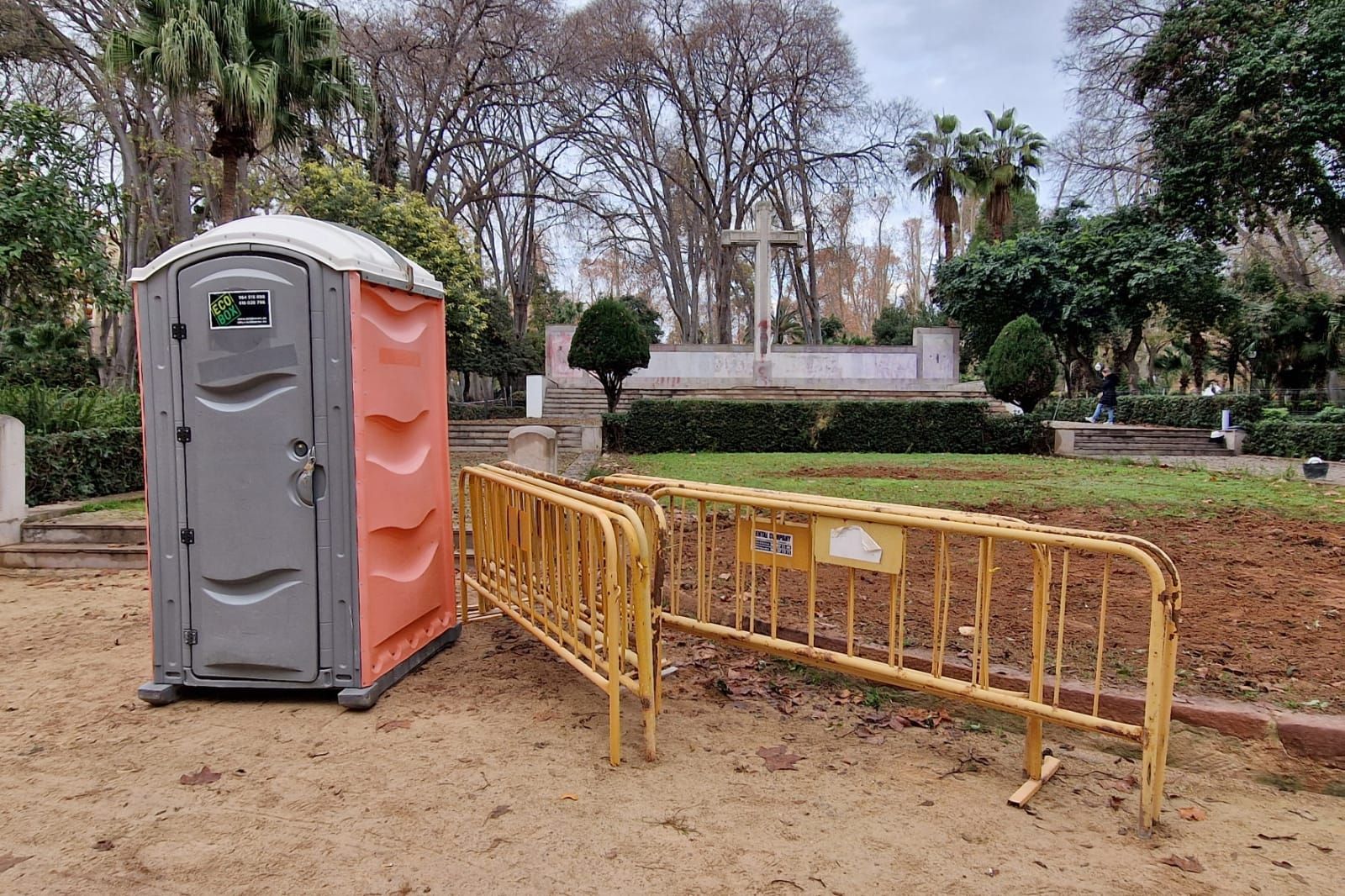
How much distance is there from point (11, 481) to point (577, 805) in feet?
25.4

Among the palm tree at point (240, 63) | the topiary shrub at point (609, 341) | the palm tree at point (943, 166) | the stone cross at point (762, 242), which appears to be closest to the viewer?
the palm tree at point (240, 63)

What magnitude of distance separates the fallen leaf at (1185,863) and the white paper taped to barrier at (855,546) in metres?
1.38

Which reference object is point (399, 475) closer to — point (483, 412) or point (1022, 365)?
point (1022, 365)

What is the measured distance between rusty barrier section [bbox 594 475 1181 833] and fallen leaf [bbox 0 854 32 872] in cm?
262

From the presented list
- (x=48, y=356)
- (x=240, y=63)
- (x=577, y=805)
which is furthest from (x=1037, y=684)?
(x=48, y=356)

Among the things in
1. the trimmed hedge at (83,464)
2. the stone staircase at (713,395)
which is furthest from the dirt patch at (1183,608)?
the stone staircase at (713,395)

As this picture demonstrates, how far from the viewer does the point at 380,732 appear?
3467 mm

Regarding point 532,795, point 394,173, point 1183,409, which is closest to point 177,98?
point 394,173

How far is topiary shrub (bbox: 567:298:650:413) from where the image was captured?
18781 millimetres

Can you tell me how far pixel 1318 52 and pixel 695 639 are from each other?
951 inches

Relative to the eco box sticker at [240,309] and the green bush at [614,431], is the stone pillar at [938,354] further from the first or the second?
the eco box sticker at [240,309]

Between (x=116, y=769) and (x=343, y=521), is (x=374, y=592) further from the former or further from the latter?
(x=116, y=769)

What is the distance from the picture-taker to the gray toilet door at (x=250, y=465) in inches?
Answer: 143

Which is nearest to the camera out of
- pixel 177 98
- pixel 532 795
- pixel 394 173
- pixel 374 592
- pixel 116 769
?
pixel 532 795
